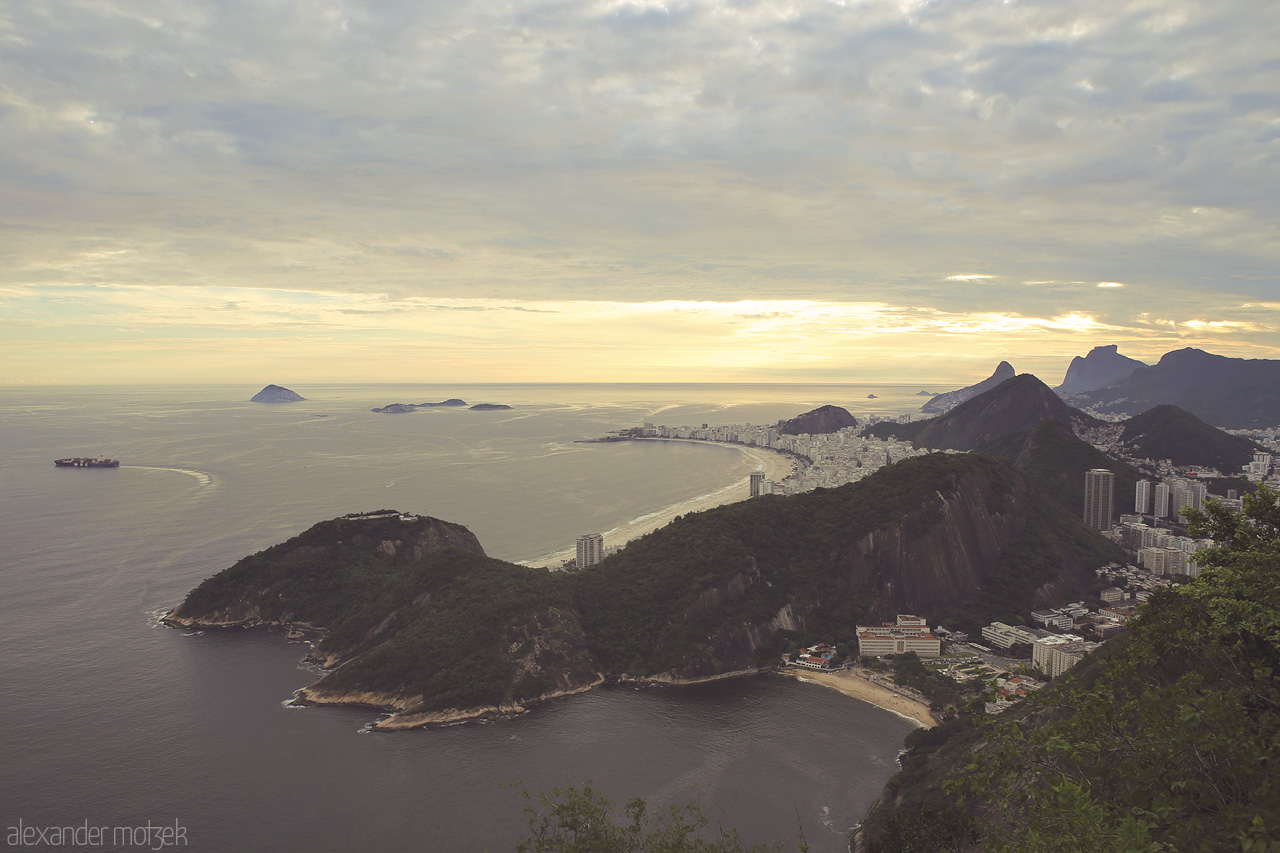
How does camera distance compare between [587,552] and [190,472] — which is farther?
[190,472]

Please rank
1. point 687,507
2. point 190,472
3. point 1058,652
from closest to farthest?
1. point 1058,652
2. point 687,507
3. point 190,472

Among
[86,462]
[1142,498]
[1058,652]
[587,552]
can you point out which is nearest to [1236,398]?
[1142,498]

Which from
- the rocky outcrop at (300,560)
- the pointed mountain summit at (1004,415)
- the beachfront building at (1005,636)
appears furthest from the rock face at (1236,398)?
the rocky outcrop at (300,560)

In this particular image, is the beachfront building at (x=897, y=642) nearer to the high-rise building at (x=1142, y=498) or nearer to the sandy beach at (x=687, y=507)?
the sandy beach at (x=687, y=507)

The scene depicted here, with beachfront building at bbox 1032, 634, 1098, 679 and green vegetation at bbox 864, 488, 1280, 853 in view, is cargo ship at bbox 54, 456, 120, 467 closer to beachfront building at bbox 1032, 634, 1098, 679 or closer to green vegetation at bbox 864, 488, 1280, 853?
beachfront building at bbox 1032, 634, 1098, 679

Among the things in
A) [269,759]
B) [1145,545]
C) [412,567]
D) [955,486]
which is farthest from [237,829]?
[1145,545]

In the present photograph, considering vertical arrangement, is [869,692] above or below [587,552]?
below

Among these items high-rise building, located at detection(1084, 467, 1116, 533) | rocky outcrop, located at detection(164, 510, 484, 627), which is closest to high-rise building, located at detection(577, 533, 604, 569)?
rocky outcrop, located at detection(164, 510, 484, 627)

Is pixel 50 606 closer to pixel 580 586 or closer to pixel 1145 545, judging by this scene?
pixel 580 586

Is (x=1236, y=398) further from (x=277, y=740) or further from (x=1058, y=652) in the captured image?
(x=277, y=740)
